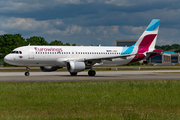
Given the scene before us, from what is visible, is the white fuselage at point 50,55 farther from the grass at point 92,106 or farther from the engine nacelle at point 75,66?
the grass at point 92,106

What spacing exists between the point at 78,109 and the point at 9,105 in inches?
146

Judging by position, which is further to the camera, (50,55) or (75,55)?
(75,55)

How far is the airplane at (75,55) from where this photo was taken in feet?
120

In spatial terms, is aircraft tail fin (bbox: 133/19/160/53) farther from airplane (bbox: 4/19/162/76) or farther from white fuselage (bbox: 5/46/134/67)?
white fuselage (bbox: 5/46/134/67)

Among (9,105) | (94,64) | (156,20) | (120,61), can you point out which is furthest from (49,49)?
(9,105)

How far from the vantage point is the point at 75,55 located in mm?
39781

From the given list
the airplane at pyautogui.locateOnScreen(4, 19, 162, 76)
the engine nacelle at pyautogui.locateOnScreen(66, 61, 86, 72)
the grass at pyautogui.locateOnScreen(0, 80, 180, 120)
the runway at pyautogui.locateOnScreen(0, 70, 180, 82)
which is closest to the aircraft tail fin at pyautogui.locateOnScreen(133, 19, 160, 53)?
the airplane at pyautogui.locateOnScreen(4, 19, 162, 76)

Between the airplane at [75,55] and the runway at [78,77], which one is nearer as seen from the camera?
the runway at [78,77]

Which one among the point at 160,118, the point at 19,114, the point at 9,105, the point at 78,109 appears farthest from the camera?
the point at 9,105

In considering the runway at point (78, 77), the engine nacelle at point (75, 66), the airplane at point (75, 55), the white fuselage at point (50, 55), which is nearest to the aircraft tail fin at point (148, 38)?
the airplane at point (75, 55)

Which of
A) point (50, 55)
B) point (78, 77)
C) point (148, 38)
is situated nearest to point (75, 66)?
point (78, 77)

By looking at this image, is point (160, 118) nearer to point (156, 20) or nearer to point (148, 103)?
point (148, 103)

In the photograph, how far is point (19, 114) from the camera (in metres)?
11.1

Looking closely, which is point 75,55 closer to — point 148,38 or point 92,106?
point 148,38
